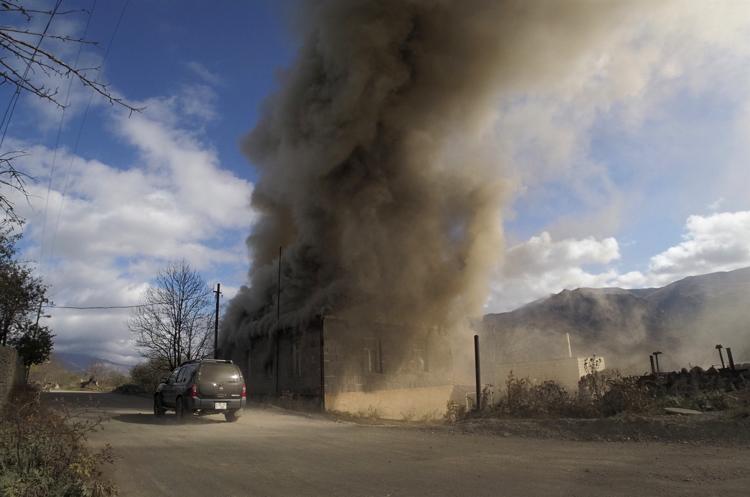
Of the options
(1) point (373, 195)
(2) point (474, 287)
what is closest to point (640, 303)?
(2) point (474, 287)

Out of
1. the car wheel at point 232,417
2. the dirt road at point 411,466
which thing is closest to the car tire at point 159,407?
the car wheel at point 232,417

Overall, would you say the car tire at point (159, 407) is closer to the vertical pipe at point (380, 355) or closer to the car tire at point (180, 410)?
the car tire at point (180, 410)

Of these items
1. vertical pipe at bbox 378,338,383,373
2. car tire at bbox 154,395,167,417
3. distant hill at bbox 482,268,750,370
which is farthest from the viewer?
distant hill at bbox 482,268,750,370

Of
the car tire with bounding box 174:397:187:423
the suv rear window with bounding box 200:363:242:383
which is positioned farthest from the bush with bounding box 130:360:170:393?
the suv rear window with bounding box 200:363:242:383

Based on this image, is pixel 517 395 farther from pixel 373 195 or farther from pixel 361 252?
pixel 373 195

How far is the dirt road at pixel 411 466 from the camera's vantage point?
524 cm

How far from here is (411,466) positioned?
6613 millimetres

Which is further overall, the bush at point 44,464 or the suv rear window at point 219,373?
the suv rear window at point 219,373

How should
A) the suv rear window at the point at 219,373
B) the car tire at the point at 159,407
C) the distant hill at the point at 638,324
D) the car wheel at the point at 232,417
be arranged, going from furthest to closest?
the distant hill at the point at 638,324
the car tire at the point at 159,407
the car wheel at the point at 232,417
the suv rear window at the point at 219,373

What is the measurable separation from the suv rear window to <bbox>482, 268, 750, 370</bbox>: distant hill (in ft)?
92.4

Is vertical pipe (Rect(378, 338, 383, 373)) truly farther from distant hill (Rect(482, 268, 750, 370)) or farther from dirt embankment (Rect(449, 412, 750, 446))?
distant hill (Rect(482, 268, 750, 370))

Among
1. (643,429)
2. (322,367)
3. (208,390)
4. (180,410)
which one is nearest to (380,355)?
(322,367)

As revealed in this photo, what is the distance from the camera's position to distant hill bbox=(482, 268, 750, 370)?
4775 cm

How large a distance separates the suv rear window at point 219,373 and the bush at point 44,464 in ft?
22.1
